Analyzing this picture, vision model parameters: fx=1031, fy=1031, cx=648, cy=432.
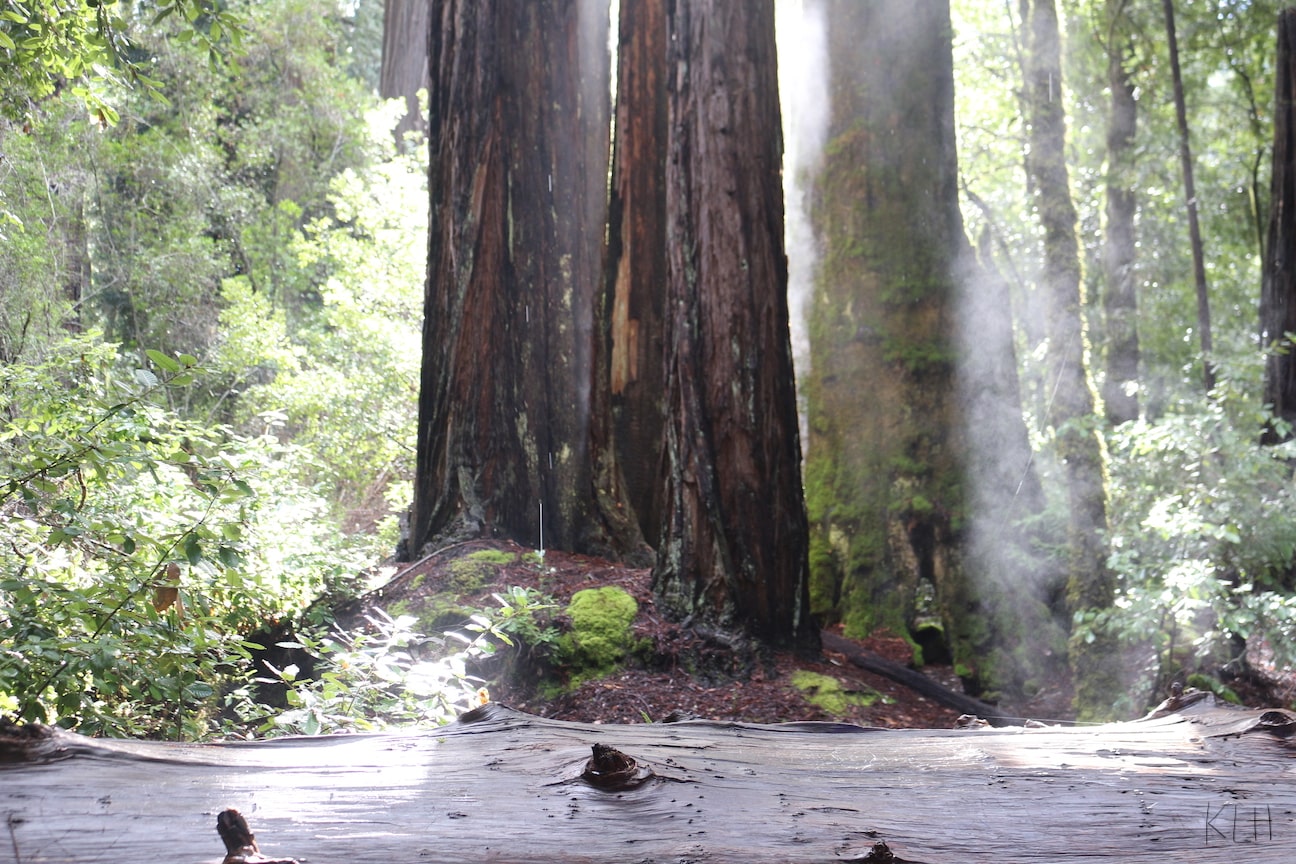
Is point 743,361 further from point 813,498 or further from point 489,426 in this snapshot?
point 813,498

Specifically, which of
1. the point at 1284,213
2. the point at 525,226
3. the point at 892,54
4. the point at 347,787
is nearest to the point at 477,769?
the point at 347,787

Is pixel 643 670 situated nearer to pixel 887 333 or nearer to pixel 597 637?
pixel 597 637

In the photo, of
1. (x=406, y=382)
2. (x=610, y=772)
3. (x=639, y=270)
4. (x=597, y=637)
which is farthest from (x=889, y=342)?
(x=406, y=382)

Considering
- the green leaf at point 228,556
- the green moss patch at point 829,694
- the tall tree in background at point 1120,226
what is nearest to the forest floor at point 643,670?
the green moss patch at point 829,694

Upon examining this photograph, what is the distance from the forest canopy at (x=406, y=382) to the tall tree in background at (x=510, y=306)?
156 millimetres

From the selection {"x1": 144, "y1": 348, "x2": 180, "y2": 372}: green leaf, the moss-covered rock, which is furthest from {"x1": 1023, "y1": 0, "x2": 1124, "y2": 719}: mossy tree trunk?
{"x1": 144, "y1": 348, "x2": 180, "y2": 372}: green leaf

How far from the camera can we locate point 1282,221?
10.2 m

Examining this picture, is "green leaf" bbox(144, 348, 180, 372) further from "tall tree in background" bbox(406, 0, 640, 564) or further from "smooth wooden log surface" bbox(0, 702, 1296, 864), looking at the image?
"tall tree in background" bbox(406, 0, 640, 564)

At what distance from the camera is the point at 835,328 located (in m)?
8.15

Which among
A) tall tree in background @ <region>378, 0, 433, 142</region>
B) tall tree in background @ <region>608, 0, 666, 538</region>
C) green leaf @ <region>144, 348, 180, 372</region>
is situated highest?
tall tree in background @ <region>378, 0, 433, 142</region>

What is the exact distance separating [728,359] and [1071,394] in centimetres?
652

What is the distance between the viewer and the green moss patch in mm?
5160

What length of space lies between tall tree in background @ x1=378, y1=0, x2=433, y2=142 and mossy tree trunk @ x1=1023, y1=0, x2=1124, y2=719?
36.1 ft

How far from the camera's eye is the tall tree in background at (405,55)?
784 inches
